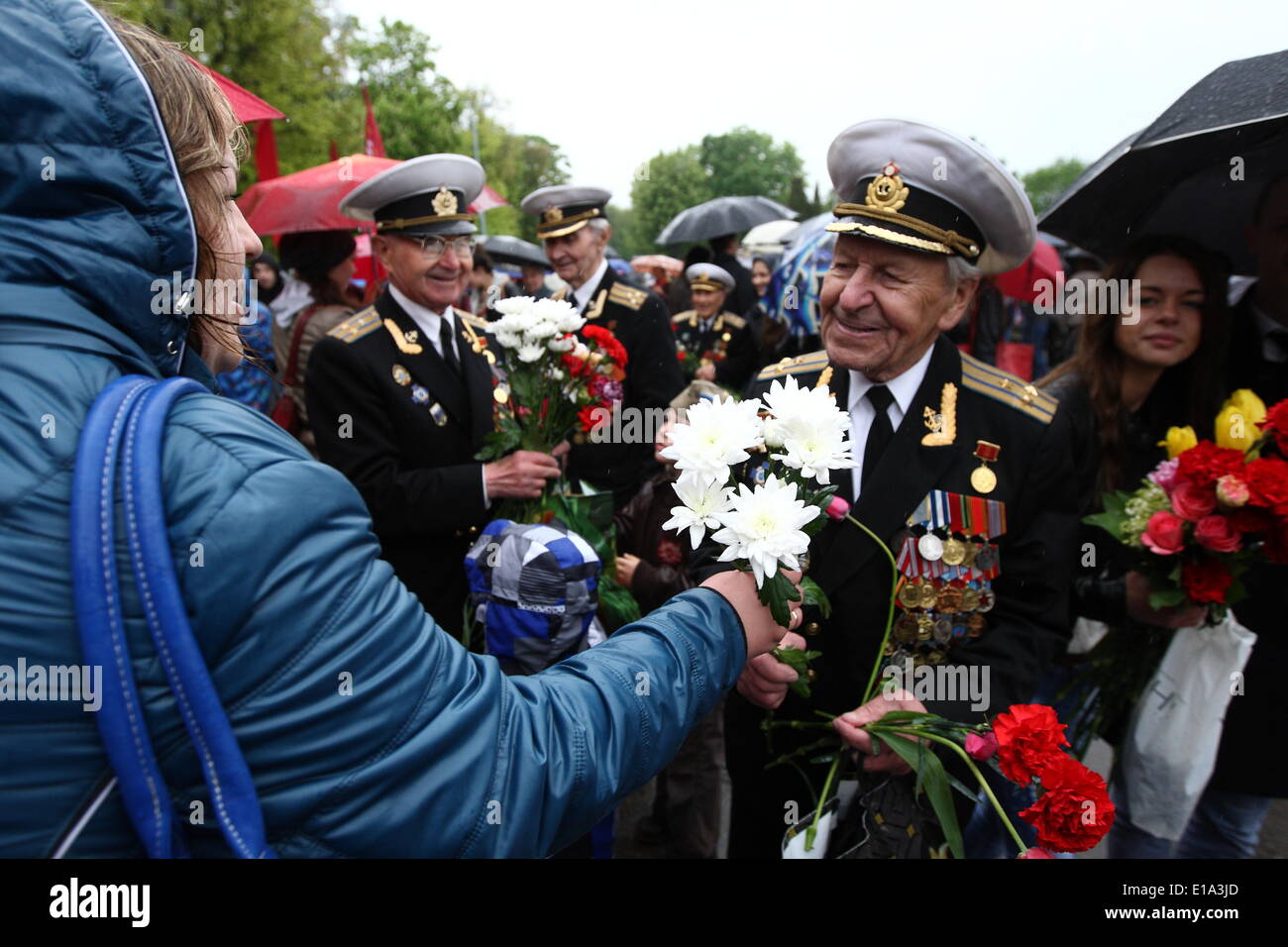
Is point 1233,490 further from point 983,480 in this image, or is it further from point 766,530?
point 766,530

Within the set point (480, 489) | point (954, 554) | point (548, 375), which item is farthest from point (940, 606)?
point (480, 489)

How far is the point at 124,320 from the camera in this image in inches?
39.3

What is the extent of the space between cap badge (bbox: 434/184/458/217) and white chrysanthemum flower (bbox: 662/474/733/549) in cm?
248

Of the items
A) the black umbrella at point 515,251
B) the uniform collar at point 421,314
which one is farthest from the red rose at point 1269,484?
the black umbrella at point 515,251

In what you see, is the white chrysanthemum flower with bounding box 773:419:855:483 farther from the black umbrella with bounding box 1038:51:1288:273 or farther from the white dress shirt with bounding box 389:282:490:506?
the white dress shirt with bounding box 389:282:490:506

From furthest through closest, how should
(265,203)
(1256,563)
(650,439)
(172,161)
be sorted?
(265,203) < (650,439) < (1256,563) < (172,161)

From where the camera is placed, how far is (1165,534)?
2312 millimetres

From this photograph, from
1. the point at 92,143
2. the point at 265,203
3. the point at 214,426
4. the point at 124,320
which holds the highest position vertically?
the point at 265,203

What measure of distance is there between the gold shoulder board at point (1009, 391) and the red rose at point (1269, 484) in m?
0.49

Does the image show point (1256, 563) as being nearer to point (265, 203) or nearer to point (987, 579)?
point (987, 579)

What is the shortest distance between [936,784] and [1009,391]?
114cm

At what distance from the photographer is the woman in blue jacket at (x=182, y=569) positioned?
0.86 m

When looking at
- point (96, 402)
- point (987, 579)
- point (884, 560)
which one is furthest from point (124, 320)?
point (987, 579)

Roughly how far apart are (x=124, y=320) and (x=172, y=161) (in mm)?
200
